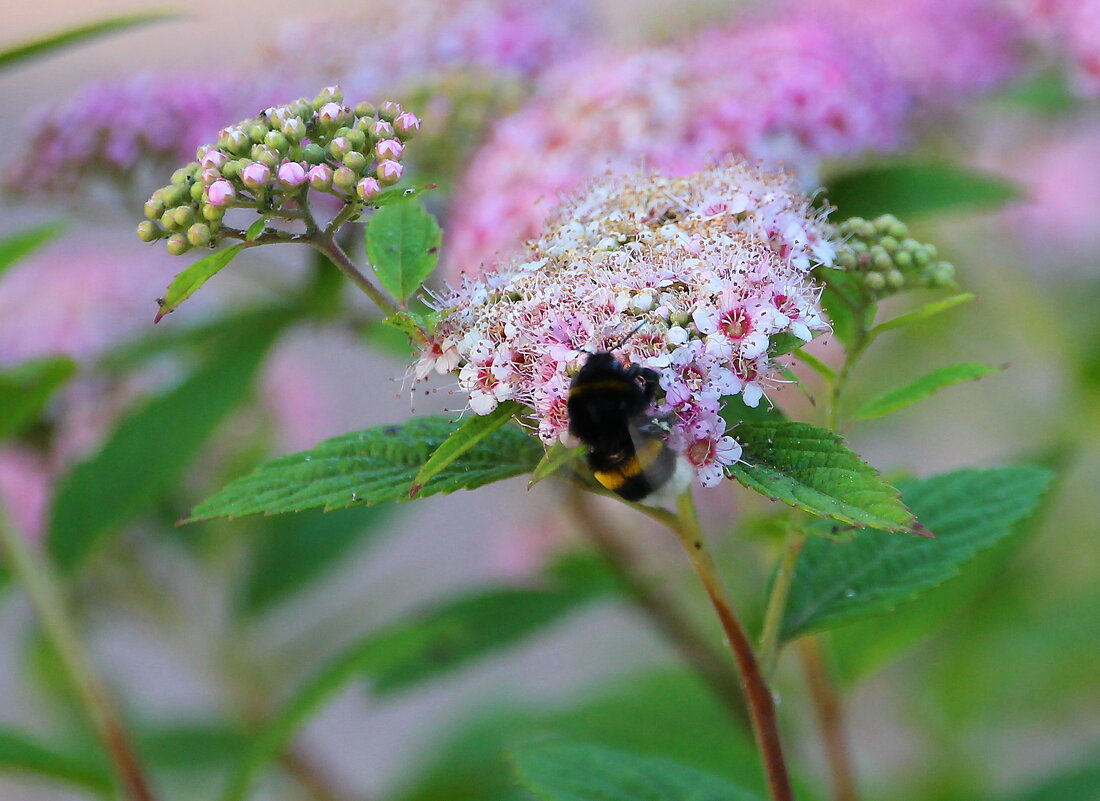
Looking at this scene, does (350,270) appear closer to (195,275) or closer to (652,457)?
(195,275)

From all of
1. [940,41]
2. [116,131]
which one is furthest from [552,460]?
[940,41]

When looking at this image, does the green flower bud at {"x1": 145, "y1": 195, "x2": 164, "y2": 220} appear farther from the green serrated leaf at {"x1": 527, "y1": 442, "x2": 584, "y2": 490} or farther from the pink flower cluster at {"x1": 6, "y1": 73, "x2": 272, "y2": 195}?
the pink flower cluster at {"x1": 6, "y1": 73, "x2": 272, "y2": 195}

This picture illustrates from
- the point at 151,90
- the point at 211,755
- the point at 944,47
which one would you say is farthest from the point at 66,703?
the point at 944,47

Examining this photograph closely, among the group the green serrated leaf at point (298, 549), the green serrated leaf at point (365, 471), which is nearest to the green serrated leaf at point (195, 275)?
the green serrated leaf at point (365, 471)

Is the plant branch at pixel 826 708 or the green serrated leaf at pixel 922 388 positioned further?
the plant branch at pixel 826 708

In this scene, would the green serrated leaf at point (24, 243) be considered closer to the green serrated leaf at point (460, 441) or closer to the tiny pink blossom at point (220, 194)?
the tiny pink blossom at point (220, 194)

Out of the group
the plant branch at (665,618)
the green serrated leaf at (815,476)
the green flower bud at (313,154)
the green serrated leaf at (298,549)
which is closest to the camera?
the green serrated leaf at (815,476)

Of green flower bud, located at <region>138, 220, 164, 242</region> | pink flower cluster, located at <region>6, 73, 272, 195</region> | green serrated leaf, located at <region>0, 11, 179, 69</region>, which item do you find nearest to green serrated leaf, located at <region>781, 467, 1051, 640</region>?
green flower bud, located at <region>138, 220, 164, 242</region>
